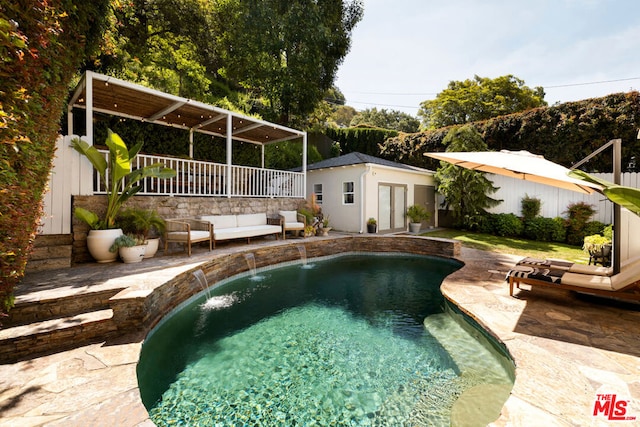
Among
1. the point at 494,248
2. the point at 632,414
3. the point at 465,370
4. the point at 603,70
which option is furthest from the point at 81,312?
the point at 603,70

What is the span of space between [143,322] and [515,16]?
513 inches

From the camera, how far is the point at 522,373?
2445 mm

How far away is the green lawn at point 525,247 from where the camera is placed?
8.21 metres

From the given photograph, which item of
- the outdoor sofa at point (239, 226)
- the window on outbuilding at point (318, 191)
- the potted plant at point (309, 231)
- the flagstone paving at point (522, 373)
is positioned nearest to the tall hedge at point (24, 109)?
the flagstone paving at point (522, 373)

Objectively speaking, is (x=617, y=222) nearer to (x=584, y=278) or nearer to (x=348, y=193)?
(x=584, y=278)

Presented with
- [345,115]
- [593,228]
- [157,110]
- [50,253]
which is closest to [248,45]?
[157,110]

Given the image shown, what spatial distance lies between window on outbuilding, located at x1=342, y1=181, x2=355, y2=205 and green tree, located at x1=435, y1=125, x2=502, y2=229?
4.87m

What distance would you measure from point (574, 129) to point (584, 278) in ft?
38.9

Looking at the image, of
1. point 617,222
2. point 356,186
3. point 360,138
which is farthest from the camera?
point 360,138

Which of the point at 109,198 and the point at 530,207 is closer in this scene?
the point at 109,198

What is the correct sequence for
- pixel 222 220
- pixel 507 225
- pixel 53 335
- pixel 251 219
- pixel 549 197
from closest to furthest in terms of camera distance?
pixel 53 335 → pixel 222 220 → pixel 251 219 → pixel 549 197 → pixel 507 225

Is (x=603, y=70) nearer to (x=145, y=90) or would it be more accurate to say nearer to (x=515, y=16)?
(x=515, y=16)

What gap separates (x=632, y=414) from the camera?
1.96 m

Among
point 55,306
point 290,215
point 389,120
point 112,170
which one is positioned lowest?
point 55,306
